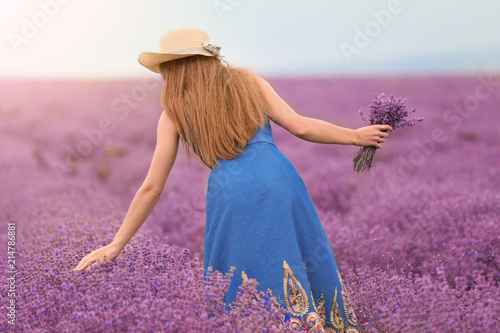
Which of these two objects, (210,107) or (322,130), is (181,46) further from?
(322,130)

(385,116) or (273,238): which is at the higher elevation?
(385,116)

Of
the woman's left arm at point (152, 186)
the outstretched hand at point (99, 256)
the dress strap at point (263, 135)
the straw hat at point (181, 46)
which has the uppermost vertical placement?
the straw hat at point (181, 46)

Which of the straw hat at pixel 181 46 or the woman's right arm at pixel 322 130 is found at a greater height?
the straw hat at pixel 181 46

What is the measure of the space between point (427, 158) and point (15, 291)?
5.88m

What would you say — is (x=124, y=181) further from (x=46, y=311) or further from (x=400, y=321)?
(x=400, y=321)

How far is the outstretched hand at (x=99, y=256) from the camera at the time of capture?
2.09 meters
